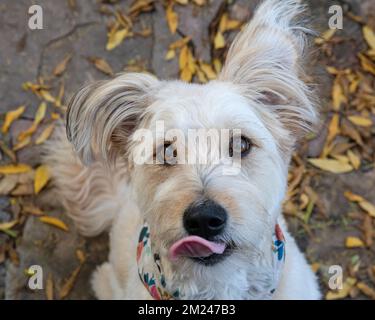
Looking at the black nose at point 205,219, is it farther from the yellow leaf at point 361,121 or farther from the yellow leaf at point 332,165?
the yellow leaf at point 361,121

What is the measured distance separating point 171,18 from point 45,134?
41.1 inches

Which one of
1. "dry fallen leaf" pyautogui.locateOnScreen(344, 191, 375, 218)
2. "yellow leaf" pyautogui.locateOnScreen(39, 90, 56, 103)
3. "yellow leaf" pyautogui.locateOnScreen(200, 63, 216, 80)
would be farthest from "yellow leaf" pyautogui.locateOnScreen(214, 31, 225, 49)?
"dry fallen leaf" pyautogui.locateOnScreen(344, 191, 375, 218)

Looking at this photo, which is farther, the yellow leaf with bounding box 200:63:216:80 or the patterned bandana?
the yellow leaf with bounding box 200:63:216:80

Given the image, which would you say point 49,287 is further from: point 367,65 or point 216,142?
point 367,65

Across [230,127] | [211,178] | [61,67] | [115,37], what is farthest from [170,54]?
[211,178]

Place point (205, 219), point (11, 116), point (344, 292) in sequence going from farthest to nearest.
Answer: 1. point (11, 116)
2. point (344, 292)
3. point (205, 219)

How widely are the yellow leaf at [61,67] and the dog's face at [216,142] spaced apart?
4.66 ft

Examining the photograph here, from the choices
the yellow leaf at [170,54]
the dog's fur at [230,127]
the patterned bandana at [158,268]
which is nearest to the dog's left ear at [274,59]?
the dog's fur at [230,127]

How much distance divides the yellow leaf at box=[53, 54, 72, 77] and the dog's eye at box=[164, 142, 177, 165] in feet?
5.50

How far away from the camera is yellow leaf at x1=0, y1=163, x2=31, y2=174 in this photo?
312 centimetres

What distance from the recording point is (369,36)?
3303 millimetres

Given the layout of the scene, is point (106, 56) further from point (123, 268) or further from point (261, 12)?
point (261, 12)

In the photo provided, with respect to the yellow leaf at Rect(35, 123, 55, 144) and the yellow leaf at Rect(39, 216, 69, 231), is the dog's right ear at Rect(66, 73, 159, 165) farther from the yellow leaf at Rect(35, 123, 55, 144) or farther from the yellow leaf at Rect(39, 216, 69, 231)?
the yellow leaf at Rect(35, 123, 55, 144)

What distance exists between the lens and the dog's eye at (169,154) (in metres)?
1.87
